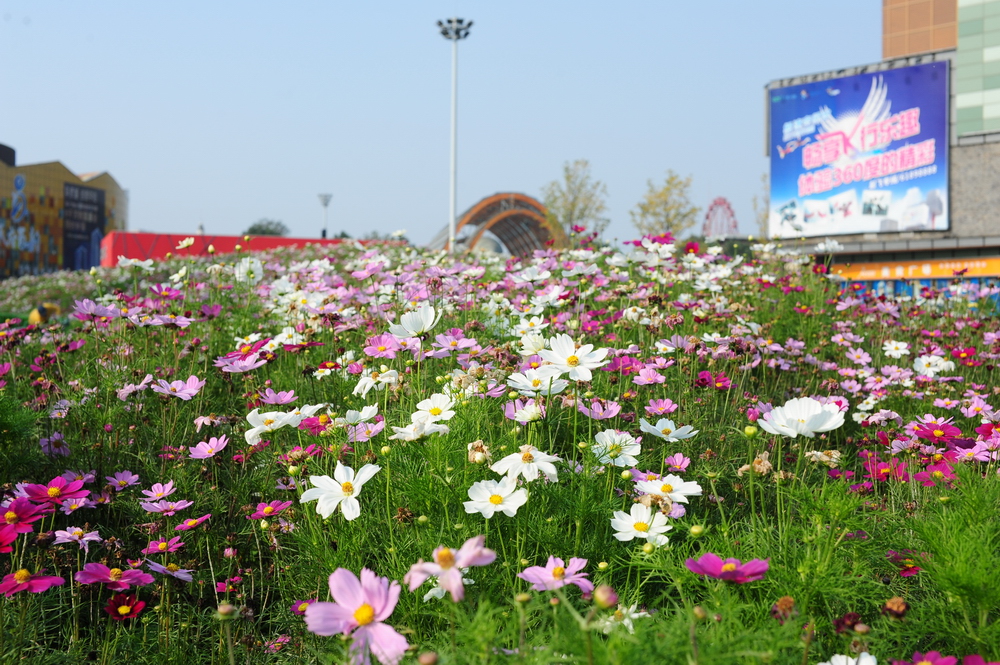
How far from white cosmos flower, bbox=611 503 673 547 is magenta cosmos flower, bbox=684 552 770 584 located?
37cm

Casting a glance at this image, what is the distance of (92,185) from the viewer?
40094 mm

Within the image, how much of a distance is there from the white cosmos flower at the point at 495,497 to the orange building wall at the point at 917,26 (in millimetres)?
27004

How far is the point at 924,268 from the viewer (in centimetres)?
1658

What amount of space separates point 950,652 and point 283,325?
133 inches

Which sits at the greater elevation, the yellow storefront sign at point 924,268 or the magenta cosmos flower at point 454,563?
the yellow storefront sign at point 924,268

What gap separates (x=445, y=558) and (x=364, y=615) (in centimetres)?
16

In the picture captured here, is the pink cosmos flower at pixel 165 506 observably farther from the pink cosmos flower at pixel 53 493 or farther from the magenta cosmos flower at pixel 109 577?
the magenta cosmos flower at pixel 109 577

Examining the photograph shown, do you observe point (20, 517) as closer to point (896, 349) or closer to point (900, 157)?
point (896, 349)

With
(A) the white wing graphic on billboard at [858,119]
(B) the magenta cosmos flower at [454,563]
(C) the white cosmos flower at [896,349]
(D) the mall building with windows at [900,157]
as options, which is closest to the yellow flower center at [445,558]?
(B) the magenta cosmos flower at [454,563]

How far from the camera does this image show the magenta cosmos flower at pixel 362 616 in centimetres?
102

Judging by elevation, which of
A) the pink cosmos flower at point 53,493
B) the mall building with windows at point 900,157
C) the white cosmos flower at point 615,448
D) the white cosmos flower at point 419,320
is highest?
the mall building with windows at point 900,157

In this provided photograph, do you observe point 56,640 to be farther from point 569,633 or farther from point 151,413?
point 569,633

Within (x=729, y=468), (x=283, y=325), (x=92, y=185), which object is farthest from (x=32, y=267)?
(x=729, y=468)

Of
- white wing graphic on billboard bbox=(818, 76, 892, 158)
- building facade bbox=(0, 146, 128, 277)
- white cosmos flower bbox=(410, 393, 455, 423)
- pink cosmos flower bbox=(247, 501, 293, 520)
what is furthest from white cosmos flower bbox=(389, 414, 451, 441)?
building facade bbox=(0, 146, 128, 277)
